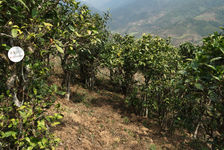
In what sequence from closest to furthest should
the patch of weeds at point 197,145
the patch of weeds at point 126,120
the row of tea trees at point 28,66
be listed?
the row of tea trees at point 28,66
the patch of weeds at point 197,145
the patch of weeds at point 126,120

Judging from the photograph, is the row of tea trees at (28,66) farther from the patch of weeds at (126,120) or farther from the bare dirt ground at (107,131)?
the patch of weeds at (126,120)

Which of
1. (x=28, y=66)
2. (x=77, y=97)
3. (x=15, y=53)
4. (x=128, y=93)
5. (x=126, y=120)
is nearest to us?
(x=15, y=53)

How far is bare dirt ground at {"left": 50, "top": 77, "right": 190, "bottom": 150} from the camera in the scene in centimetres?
677

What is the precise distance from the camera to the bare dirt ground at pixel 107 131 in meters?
6.77

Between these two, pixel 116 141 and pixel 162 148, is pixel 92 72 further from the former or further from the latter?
pixel 162 148

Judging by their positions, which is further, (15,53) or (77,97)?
(77,97)

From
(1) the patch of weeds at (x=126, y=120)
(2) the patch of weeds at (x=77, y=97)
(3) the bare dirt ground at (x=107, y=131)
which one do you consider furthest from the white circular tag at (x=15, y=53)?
(2) the patch of weeds at (x=77, y=97)

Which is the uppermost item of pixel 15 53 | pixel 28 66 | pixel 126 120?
pixel 15 53

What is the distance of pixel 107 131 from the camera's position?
825cm

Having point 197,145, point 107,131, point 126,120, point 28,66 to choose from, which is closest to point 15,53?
→ point 28,66

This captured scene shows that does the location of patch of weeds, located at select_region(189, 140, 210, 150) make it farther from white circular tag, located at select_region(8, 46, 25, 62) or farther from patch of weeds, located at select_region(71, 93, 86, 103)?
white circular tag, located at select_region(8, 46, 25, 62)

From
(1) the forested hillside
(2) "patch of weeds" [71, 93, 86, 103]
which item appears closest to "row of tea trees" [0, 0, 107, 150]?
(1) the forested hillside

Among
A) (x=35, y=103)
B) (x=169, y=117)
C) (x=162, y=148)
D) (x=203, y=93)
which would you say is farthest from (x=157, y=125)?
(x=35, y=103)

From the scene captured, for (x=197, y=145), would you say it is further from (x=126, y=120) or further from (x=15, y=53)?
(x=15, y=53)
